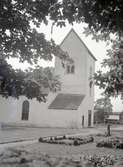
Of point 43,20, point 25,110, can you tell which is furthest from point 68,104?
point 43,20

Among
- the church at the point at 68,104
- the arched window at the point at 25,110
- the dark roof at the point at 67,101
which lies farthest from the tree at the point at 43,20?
the arched window at the point at 25,110

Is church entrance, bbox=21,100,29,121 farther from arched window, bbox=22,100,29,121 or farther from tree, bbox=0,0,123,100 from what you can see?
tree, bbox=0,0,123,100

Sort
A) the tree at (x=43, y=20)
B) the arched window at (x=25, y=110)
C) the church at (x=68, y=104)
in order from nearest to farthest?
the tree at (x=43, y=20)
the church at (x=68, y=104)
the arched window at (x=25, y=110)

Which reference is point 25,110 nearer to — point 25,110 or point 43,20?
point 25,110

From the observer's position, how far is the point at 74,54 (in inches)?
2003

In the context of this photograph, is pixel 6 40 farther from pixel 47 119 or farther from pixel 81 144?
pixel 47 119

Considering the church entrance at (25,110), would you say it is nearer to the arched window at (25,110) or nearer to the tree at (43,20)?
the arched window at (25,110)

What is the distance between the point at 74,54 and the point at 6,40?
41289 millimetres

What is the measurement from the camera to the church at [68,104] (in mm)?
45219

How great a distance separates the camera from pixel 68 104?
46.0 meters

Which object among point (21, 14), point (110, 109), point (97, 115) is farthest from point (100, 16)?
point (110, 109)

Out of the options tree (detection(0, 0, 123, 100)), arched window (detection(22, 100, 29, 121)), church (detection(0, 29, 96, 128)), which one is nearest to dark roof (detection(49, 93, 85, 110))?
church (detection(0, 29, 96, 128))

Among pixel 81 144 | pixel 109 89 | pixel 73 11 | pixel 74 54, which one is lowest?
pixel 81 144

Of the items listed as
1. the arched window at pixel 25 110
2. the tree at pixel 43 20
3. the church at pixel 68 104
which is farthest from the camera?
the arched window at pixel 25 110
